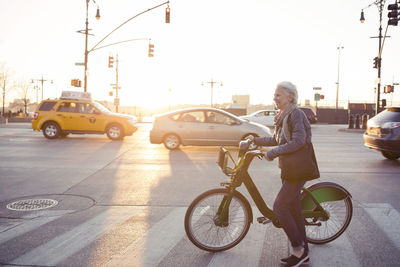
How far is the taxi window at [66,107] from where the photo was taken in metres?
18.0

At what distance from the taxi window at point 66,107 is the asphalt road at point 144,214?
693 centimetres

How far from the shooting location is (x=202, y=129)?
13734mm

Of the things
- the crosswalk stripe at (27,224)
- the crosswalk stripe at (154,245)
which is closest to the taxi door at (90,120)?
the crosswalk stripe at (27,224)

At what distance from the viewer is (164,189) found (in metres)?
7.31

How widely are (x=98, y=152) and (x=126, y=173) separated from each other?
14.0 ft

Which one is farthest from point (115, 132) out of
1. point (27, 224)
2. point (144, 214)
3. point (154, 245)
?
point (154, 245)

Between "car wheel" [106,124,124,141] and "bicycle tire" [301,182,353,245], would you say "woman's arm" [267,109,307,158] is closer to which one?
"bicycle tire" [301,182,353,245]

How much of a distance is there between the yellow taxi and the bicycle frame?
560 inches

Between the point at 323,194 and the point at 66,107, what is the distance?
1576cm

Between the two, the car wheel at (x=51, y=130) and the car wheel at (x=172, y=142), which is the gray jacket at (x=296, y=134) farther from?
the car wheel at (x=51, y=130)

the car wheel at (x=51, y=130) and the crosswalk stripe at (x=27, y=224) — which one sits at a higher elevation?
the car wheel at (x=51, y=130)

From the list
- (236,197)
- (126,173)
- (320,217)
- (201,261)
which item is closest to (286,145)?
(236,197)

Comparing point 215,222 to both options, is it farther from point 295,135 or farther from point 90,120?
point 90,120

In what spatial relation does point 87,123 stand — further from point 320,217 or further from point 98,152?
point 320,217
